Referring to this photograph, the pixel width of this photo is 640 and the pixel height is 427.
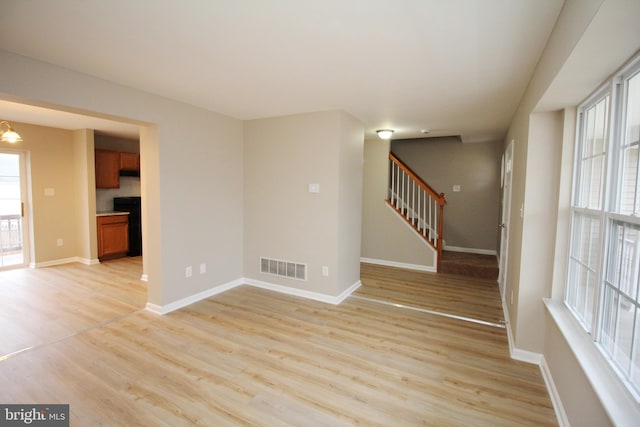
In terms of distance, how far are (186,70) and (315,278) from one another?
109 inches

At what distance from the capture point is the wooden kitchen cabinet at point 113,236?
5680 mm

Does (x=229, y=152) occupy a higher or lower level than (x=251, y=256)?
higher

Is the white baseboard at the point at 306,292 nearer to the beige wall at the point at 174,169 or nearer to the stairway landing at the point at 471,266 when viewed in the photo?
the beige wall at the point at 174,169

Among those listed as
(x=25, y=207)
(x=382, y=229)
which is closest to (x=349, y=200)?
(x=382, y=229)

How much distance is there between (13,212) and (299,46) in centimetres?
609

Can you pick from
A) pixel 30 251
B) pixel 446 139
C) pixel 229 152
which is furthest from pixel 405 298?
pixel 30 251

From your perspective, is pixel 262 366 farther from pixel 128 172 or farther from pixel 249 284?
pixel 128 172

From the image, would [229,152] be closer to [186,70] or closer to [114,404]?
[186,70]

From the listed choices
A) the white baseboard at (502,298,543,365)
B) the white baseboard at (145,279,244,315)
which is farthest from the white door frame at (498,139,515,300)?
the white baseboard at (145,279,244,315)

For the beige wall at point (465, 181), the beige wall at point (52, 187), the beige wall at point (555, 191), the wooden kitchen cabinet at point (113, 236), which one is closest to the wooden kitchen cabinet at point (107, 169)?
the beige wall at point (52, 187)

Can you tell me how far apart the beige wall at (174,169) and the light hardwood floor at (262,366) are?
22.9 inches

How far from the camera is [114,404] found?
1965mm

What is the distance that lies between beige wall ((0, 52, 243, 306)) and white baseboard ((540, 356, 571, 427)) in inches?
145

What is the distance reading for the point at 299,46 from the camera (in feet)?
6.71
